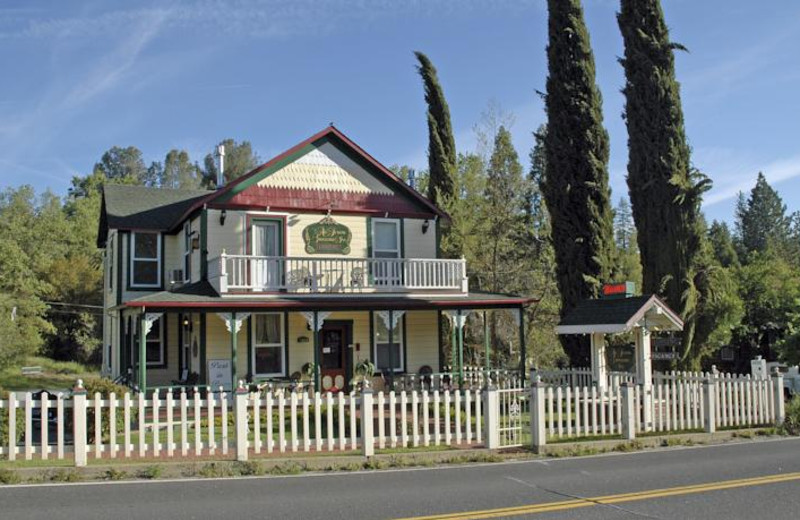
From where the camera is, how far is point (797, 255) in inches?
3467

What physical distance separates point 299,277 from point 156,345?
609 centimetres

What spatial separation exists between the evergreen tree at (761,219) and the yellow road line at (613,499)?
340 ft

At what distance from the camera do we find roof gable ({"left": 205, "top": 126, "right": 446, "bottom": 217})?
22.2 meters

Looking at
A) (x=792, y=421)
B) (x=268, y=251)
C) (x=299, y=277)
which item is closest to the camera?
(x=792, y=421)

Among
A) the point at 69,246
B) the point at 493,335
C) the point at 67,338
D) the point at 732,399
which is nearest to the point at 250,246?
the point at 732,399

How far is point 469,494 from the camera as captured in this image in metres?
9.38

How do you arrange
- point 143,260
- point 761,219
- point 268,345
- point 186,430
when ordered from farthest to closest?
point 761,219, point 143,260, point 268,345, point 186,430

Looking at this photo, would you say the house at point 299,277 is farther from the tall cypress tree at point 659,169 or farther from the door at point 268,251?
the tall cypress tree at point 659,169

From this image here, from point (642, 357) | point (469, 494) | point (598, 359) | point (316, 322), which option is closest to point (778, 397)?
point (642, 357)

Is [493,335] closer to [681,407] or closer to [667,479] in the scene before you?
[681,407]

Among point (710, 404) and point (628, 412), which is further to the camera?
point (710, 404)

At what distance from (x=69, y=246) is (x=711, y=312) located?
5064 centimetres

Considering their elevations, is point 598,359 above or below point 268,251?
below

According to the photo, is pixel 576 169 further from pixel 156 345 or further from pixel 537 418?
pixel 156 345
